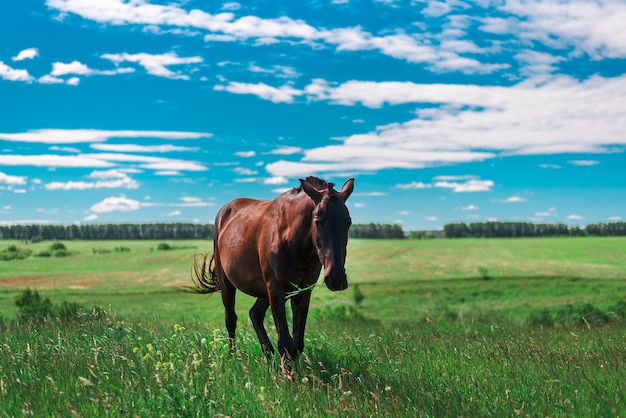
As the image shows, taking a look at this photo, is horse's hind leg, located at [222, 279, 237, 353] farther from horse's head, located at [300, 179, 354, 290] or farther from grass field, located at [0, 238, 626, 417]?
horse's head, located at [300, 179, 354, 290]

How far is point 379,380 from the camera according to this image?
690 centimetres

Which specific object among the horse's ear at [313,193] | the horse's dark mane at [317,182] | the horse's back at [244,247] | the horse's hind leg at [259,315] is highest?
the horse's dark mane at [317,182]

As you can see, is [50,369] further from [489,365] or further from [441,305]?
[441,305]

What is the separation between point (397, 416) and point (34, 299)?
2266 centimetres

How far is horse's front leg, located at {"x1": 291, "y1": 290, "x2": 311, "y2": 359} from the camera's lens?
7.87 m

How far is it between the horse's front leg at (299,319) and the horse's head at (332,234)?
4.41ft

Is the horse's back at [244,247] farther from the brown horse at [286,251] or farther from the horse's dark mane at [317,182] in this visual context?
the horse's dark mane at [317,182]

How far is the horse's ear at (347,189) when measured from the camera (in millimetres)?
6977

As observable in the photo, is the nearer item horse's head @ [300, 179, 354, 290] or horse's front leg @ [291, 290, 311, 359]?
horse's head @ [300, 179, 354, 290]

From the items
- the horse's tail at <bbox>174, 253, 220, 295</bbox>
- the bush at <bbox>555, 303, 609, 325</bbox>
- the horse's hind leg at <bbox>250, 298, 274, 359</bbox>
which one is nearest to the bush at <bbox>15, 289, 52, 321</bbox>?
the horse's tail at <bbox>174, 253, 220, 295</bbox>

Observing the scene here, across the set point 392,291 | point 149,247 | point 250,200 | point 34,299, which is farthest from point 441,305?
point 149,247

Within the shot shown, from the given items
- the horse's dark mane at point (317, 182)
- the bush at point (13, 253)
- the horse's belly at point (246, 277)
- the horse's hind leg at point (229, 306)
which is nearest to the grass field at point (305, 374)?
the horse's hind leg at point (229, 306)

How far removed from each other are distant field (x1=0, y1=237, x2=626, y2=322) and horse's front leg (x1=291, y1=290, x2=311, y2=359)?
1722 cm

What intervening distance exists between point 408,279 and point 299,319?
48.4 m
